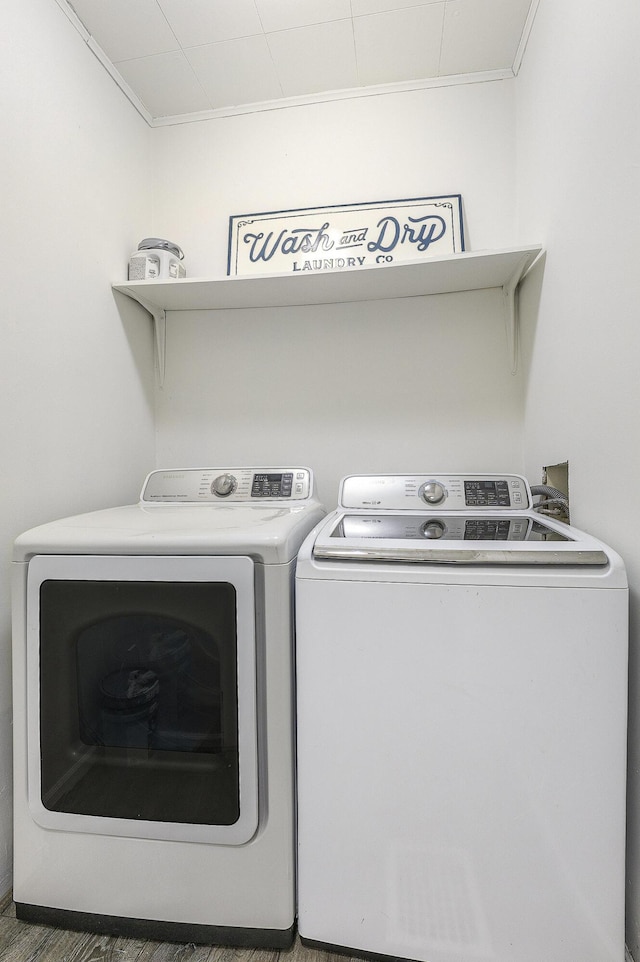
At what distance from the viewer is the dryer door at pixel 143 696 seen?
1040 millimetres

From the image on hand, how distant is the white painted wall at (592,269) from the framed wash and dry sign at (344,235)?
0.33 meters

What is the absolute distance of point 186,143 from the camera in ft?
6.64

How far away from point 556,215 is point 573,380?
0.51 meters

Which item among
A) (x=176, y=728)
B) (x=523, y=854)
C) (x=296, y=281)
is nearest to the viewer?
(x=523, y=854)

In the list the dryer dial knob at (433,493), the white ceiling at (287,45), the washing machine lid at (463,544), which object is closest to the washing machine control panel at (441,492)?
the dryer dial knob at (433,493)

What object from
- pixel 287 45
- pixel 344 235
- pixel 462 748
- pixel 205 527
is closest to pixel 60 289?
pixel 205 527

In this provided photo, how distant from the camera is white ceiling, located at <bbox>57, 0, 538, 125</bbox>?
1537 millimetres

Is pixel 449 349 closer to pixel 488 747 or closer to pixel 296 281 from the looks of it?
pixel 296 281

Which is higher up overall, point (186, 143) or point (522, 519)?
point (186, 143)

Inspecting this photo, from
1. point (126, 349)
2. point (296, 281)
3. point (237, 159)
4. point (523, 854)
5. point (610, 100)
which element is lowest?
point (523, 854)

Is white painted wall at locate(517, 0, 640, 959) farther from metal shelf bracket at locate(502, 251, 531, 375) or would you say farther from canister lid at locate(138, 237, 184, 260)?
canister lid at locate(138, 237, 184, 260)

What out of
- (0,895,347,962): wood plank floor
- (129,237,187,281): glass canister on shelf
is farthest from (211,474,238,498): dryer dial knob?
(0,895,347,962): wood plank floor

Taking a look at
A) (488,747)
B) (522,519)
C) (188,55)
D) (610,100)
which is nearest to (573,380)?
(522,519)

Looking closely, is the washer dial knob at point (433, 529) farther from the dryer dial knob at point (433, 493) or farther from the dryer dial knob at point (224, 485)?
the dryer dial knob at point (224, 485)
